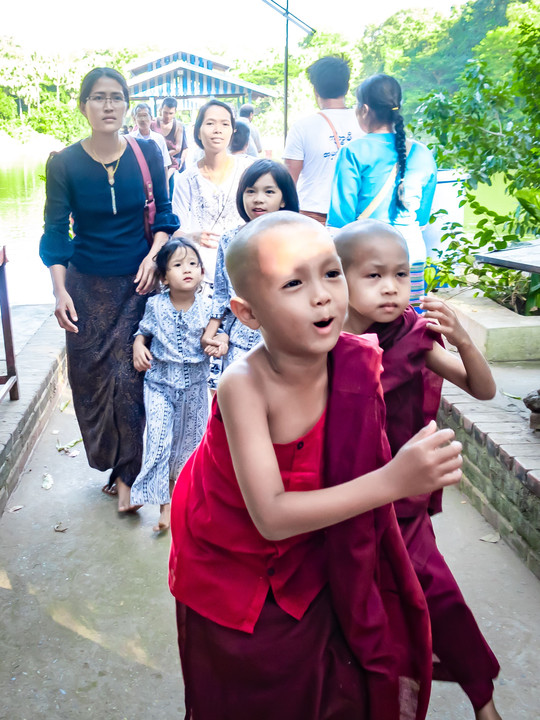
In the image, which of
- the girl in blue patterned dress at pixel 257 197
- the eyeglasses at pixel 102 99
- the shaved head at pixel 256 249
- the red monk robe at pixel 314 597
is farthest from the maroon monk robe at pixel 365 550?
the eyeglasses at pixel 102 99

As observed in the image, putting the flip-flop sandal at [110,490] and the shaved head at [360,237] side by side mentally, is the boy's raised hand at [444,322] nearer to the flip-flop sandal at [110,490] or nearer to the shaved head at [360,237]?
the shaved head at [360,237]

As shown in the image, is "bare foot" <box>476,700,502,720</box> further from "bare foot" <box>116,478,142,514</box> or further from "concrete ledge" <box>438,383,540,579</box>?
"bare foot" <box>116,478,142,514</box>

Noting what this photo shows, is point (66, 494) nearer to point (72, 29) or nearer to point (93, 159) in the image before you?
point (93, 159)

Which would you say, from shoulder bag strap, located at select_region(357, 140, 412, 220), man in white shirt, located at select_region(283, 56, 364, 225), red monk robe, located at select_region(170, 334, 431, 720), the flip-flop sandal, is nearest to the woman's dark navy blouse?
shoulder bag strap, located at select_region(357, 140, 412, 220)

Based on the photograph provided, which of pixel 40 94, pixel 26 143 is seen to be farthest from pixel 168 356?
pixel 40 94

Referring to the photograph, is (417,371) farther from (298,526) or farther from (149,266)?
(149,266)

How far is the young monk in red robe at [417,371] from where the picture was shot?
1856 millimetres

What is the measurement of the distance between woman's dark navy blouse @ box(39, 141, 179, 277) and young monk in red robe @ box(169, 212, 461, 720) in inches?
83.8

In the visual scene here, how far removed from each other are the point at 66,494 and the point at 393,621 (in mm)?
2579

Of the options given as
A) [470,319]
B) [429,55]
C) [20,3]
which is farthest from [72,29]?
[470,319]

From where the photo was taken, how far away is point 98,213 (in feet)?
11.4

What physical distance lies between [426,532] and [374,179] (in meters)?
2.25

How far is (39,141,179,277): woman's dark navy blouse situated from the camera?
3412mm

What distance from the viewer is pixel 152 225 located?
11.9 ft
